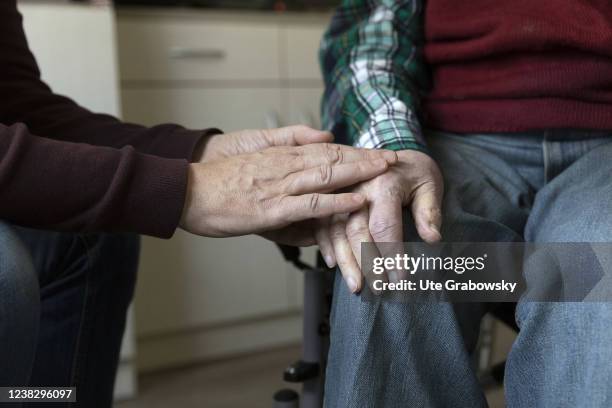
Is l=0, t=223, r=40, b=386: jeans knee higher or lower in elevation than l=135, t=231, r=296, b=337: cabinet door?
higher

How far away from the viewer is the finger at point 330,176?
0.61 m

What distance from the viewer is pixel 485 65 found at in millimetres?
769

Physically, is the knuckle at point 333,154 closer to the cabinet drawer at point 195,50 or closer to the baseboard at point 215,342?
the cabinet drawer at point 195,50

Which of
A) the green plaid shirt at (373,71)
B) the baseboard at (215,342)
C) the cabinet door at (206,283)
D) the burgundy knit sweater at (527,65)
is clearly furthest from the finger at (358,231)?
the baseboard at (215,342)

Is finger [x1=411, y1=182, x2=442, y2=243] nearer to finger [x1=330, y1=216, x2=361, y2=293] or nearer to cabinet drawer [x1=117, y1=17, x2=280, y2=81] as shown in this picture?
finger [x1=330, y1=216, x2=361, y2=293]

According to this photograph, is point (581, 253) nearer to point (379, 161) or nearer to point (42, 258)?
point (379, 161)

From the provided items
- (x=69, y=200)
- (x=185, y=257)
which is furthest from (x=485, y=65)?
(x=185, y=257)

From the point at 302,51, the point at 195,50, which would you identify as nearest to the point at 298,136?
the point at 195,50

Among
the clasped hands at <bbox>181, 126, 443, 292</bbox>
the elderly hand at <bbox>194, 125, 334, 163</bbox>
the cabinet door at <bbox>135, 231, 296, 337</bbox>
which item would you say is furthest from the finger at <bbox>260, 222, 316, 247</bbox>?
the cabinet door at <bbox>135, 231, 296, 337</bbox>

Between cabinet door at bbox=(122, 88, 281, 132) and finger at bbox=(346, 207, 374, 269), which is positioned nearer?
finger at bbox=(346, 207, 374, 269)

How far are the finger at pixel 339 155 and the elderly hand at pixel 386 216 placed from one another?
0.02 m

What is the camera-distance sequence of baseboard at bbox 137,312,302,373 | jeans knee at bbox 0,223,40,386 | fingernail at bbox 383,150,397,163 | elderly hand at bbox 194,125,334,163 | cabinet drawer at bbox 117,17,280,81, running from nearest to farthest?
jeans knee at bbox 0,223,40,386
fingernail at bbox 383,150,397,163
elderly hand at bbox 194,125,334,163
cabinet drawer at bbox 117,17,280,81
baseboard at bbox 137,312,302,373

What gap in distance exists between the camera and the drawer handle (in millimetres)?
1707

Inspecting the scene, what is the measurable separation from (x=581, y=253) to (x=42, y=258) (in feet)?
1.97
